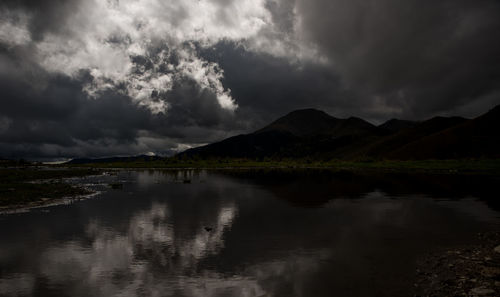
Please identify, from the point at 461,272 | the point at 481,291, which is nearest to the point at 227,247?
the point at 461,272

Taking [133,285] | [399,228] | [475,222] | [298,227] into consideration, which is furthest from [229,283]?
[475,222]

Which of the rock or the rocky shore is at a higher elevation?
the rock

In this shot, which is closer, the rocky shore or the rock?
the rock

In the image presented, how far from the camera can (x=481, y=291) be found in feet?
45.2

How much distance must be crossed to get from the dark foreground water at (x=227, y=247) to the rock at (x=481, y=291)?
8.10ft

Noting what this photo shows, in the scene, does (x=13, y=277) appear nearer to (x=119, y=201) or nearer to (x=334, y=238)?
(x=334, y=238)

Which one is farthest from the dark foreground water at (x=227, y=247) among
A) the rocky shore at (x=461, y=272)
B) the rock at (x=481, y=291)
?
the rock at (x=481, y=291)

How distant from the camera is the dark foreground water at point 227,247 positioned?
1544 cm

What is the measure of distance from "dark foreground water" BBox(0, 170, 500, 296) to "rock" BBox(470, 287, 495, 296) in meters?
2.47

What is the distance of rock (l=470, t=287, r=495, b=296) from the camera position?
1353cm

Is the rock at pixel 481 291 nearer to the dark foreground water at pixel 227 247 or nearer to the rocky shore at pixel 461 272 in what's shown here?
the rocky shore at pixel 461 272

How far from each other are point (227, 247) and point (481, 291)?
14.1 m

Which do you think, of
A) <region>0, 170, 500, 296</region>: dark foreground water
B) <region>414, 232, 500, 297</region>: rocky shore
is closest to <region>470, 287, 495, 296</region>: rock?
<region>414, 232, 500, 297</region>: rocky shore

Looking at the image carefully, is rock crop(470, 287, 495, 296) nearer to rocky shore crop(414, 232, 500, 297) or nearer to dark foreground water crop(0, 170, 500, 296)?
rocky shore crop(414, 232, 500, 297)
